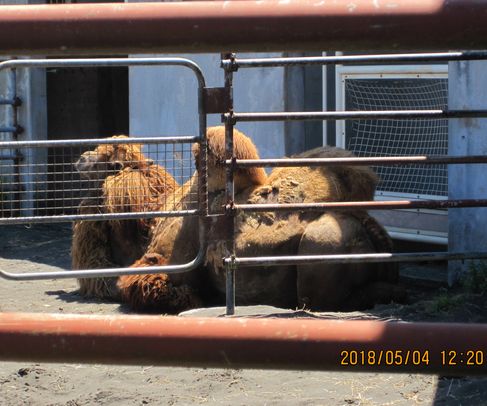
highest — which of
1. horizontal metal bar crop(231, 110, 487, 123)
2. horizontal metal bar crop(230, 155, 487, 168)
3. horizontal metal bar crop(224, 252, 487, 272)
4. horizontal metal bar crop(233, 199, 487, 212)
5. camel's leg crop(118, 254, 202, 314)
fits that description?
horizontal metal bar crop(231, 110, 487, 123)

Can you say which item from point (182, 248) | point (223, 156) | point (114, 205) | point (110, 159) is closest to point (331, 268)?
point (223, 156)

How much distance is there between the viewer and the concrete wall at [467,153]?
6.19 m

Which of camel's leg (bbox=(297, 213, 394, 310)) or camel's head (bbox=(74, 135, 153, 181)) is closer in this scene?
camel's leg (bbox=(297, 213, 394, 310))

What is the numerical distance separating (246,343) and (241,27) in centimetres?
52

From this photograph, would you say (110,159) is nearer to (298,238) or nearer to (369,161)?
(298,238)

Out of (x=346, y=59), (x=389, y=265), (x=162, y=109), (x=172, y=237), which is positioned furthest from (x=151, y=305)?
(x=162, y=109)

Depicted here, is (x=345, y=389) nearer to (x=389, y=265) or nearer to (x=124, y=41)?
(x=389, y=265)

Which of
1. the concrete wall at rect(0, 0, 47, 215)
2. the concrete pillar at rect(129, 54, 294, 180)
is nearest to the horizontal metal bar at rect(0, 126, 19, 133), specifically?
the concrete wall at rect(0, 0, 47, 215)

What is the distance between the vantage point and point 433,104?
702cm

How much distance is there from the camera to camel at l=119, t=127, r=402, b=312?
5820mm

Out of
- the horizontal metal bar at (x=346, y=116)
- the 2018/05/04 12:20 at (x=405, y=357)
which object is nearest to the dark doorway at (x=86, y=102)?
the horizontal metal bar at (x=346, y=116)

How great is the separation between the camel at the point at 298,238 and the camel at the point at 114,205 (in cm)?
69

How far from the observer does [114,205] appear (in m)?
6.57

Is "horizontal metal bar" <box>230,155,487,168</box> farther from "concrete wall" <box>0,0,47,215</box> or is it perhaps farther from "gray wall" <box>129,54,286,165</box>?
"concrete wall" <box>0,0,47,215</box>
